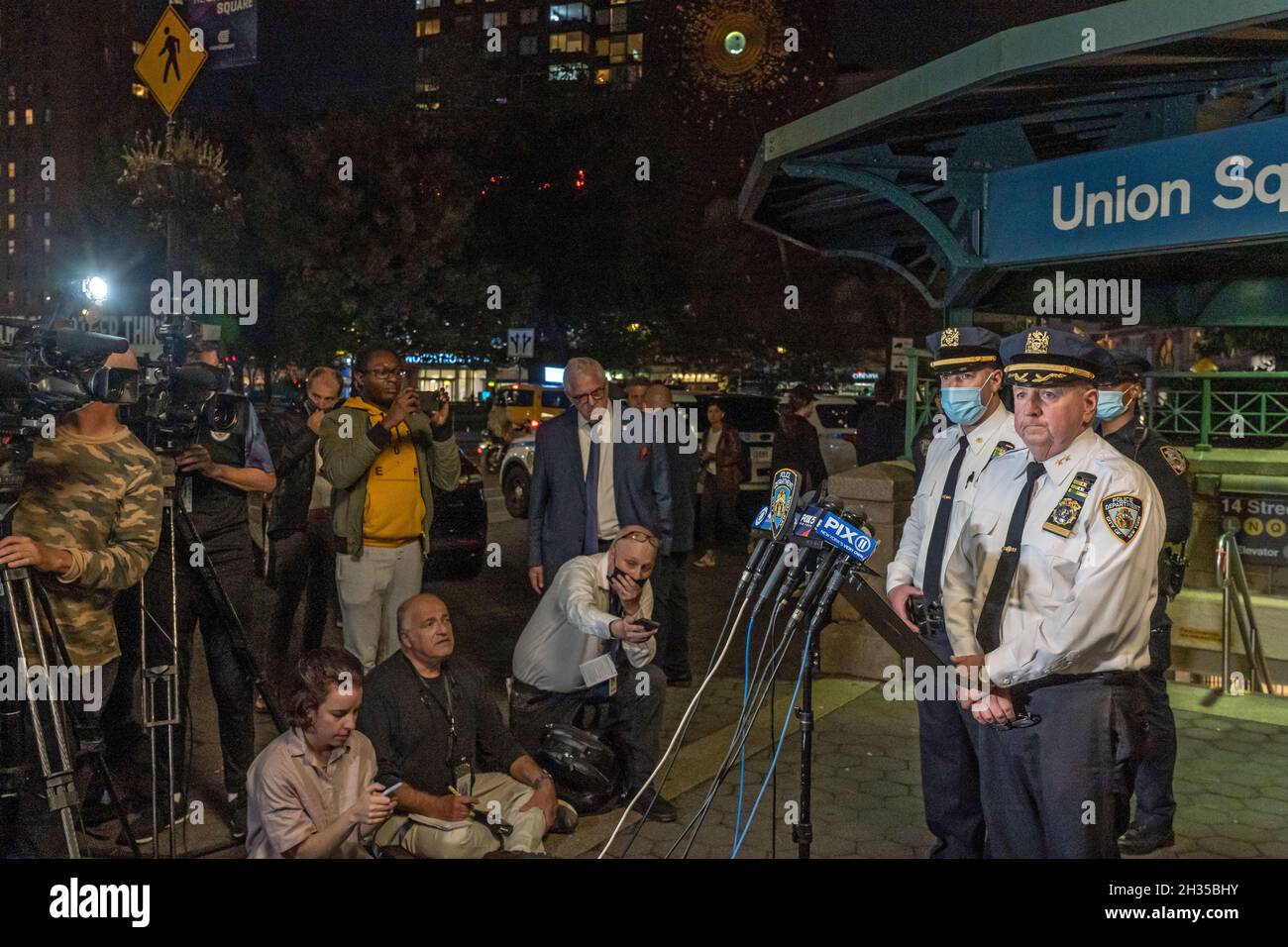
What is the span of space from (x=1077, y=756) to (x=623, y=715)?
236 centimetres

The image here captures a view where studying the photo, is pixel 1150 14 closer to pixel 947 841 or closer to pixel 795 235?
pixel 947 841

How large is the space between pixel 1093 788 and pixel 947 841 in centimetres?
125

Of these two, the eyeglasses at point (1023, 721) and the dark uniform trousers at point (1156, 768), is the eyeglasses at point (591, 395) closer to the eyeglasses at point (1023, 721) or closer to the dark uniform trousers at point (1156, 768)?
the dark uniform trousers at point (1156, 768)

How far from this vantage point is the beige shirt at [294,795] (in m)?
3.54

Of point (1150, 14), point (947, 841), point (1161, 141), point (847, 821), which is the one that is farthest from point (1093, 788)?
point (1161, 141)

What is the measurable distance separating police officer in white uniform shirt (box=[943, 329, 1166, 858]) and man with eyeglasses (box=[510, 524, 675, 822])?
1.91 metres

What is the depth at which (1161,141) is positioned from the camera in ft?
17.6

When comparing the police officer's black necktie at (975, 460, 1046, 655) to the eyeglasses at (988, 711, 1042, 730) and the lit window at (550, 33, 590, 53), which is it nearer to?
the eyeglasses at (988, 711, 1042, 730)

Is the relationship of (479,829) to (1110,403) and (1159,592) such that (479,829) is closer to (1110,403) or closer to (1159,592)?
(1159,592)

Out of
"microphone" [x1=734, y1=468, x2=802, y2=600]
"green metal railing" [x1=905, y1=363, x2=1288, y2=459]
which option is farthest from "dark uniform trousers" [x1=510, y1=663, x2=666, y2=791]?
"green metal railing" [x1=905, y1=363, x2=1288, y2=459]

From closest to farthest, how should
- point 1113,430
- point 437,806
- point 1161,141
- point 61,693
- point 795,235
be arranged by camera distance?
1. point 61,693
2. point 437,806
3. point 1113,430
4. point 1161,141
5. point 795,235

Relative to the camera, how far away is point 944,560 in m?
4.14

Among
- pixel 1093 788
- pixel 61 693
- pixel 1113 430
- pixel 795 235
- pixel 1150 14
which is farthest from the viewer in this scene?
pixel 795 235
